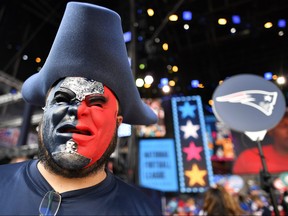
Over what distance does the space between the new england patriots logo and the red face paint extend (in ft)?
3.87

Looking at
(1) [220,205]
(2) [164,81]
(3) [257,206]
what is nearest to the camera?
(1) [220,205]

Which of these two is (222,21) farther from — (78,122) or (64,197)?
(64,197)

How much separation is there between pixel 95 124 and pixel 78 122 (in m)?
0.07

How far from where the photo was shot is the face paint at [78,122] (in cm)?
86

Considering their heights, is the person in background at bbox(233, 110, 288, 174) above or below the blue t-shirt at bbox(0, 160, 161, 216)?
above

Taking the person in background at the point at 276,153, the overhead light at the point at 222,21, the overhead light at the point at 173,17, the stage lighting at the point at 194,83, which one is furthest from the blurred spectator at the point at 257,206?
the overhead light at the point at 222,21

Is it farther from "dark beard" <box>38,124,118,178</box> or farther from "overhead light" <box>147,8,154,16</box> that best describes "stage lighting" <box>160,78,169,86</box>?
"dark beard" <box>38,124,118,178</box>

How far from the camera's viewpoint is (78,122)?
2.95ft

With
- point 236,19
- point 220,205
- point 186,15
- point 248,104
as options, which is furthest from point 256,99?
point 236,19

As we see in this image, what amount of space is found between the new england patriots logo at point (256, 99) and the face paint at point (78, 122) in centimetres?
121

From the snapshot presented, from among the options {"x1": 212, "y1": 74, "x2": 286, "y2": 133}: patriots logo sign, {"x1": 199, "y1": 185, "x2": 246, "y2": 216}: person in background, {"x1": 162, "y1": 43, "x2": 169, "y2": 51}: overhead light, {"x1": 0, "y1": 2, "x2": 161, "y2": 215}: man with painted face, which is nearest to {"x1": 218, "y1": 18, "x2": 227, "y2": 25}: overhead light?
{"x1": 162, "y1": 43, "x2": 169, "y2": 51}: overhead light

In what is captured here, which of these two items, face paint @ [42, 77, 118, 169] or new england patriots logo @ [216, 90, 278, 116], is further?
new england patriots logo @ [216, 90, 278, 116]

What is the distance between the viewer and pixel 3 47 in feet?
17.6

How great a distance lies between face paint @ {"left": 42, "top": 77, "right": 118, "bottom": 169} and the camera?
0.86 m
